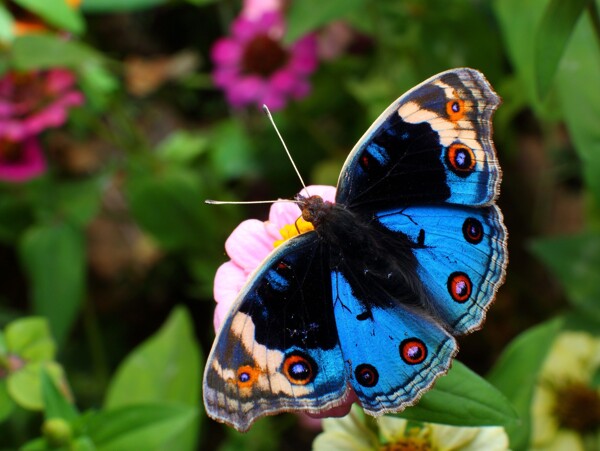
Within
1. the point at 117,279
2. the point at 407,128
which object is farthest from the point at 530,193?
the point at 407,128

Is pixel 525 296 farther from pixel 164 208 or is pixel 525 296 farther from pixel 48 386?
pixel 48 386

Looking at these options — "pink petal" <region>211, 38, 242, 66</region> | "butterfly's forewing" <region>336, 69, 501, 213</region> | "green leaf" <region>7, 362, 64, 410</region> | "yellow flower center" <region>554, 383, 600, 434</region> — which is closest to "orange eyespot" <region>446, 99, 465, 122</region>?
"butterfly's forewing" <region>336, 69, 501, 213</region>

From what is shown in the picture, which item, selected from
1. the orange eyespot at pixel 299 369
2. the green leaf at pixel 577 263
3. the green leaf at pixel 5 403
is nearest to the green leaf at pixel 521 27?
the green leaf at pixel 577 263

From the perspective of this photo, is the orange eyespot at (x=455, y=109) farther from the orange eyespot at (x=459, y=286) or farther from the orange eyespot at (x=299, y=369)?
the orange eyespot at (x=299, y=369)

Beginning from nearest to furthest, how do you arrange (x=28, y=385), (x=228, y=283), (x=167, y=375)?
(x=228, y=283) → (x=28, y=385) → (x=167, y=375)

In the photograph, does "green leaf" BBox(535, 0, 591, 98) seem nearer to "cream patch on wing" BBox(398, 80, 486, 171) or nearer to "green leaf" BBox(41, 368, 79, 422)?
"cream patch on wing" BBox(398, 80, 486, 171)

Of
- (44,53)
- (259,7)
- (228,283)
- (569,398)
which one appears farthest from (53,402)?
(259,7)

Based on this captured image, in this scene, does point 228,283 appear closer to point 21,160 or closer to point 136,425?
point 136,425
